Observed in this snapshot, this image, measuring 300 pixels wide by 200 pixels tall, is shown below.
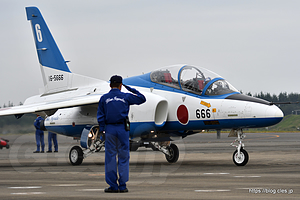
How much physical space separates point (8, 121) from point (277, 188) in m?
15.2

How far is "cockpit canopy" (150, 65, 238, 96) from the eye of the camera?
12.3 meters

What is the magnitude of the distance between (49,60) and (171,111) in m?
6.04

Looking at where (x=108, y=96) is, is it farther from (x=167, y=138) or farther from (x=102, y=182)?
(x=167, y=138)

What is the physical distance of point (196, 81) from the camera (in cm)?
1249

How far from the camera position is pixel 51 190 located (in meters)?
7.18

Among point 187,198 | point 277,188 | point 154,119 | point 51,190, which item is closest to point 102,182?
point 51,190

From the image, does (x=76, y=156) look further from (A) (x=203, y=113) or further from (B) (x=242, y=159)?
(B) (x=242, y=159)

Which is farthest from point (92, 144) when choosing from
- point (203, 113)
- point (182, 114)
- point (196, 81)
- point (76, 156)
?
point (196, 81)

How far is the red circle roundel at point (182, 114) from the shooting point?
12.4 m

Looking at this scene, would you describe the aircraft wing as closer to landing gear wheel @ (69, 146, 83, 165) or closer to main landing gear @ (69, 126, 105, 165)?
main landing gear @ (69, 126, 105, 165)

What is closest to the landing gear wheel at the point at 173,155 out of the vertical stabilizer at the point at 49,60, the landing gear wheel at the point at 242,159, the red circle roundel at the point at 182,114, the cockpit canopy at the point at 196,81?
the red circle roundel at the point at 182,114

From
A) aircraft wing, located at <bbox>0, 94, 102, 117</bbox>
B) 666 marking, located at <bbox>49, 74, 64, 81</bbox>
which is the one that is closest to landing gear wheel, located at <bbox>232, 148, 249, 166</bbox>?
aircraft wing, located at <bbox>0, 94, 102, 117</bbox>

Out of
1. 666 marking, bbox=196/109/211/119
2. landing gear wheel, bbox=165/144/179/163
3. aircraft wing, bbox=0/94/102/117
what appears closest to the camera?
666 marking, bbox=196/109/211/119

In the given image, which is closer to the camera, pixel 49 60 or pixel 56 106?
pixel 56 106
